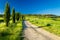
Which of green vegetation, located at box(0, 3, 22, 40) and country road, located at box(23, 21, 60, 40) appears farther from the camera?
country road, located at box(23, 21, 60, 40)

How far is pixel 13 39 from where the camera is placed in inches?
574

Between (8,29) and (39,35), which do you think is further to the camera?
(8,29)

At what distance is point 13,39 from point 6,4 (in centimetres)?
3427

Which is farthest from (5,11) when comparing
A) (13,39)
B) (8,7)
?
(13,39)

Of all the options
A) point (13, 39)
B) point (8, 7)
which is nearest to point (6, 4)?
point (8, 7)

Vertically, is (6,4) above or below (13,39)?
above

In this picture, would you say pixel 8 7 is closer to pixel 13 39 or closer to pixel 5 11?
pixel 5 11

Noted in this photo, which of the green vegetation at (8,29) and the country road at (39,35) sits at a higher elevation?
the green vegetation at (8,29)

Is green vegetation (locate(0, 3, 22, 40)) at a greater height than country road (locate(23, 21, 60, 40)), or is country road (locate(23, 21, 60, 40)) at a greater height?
green vegetation (locate(0, 3, 22, 40))

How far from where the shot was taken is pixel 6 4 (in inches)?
1876

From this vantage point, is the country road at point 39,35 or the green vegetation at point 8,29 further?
the country road at point 39,35

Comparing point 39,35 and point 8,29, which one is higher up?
point 8,29

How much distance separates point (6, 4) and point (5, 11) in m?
2.30

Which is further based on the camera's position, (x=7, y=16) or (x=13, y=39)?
(x=7, y=16)
